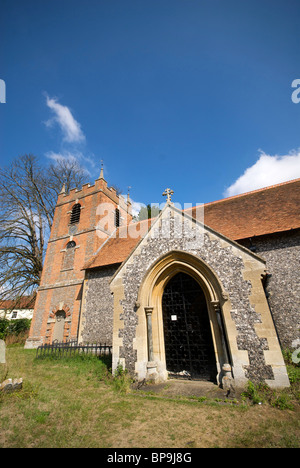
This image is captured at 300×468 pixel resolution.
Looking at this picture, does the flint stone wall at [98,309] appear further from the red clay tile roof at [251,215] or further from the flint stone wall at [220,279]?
the flint stone wall at [220,279]

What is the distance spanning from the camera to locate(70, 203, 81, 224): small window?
18609mm

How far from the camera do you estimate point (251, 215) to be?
1062 cm

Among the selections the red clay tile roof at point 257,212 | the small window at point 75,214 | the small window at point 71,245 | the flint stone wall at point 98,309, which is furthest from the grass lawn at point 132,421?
the small window at point 75,214

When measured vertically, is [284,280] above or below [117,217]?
below

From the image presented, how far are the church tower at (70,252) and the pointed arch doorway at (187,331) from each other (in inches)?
354

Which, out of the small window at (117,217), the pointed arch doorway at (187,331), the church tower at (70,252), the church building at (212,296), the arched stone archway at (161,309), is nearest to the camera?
the church building at (212,296)

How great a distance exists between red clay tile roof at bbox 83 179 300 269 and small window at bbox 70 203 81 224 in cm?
573

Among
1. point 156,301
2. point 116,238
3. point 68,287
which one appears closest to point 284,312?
point 156,301

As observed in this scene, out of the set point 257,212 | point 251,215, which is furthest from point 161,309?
point 257,212

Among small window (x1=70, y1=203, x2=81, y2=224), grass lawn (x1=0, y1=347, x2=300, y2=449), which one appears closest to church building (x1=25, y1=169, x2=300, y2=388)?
grass lawn (x1=0, y1=347, x2=300, y2=449)

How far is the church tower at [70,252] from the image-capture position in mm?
14867

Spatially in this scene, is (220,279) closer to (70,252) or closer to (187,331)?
(187,331)

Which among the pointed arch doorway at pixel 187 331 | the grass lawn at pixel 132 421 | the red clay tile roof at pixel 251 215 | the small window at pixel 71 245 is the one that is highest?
the small window at pixel 71 245

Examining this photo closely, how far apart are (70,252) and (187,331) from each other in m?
13.0
